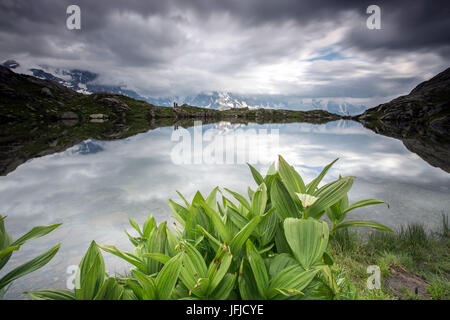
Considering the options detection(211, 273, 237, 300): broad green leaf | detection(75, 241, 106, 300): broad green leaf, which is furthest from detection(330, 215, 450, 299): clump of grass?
detection(75, 241, 106, 300): broad green leaf

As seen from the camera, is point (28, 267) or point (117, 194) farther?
point (117, 194)

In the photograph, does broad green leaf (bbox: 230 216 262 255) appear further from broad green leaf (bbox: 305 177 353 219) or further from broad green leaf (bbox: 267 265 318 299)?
broad green leaf (bbox: 305 177 353 219)

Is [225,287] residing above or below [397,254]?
above

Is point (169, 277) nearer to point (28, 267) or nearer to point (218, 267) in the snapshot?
point (218, 267)

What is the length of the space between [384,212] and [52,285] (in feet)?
30.5

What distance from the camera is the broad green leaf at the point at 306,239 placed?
145cm

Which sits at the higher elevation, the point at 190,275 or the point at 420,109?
the point at 420,109

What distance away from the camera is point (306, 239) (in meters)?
1.49

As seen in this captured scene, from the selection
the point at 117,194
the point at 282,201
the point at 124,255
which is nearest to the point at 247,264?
the point at 282,201

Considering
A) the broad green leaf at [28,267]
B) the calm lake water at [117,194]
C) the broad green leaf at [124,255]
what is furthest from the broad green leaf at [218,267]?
the calm lake water at [117,194]

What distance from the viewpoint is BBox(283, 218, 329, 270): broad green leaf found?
57.0 inches
